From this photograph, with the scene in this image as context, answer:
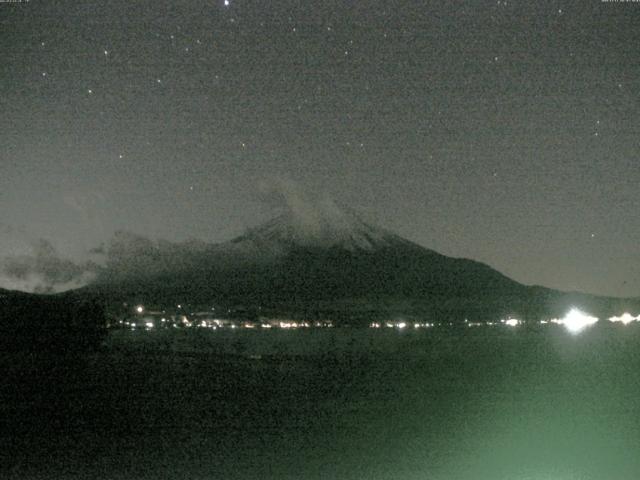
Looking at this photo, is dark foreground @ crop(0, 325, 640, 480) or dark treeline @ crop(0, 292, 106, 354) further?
dark treeline @ crop(0, 292, 106, 354)

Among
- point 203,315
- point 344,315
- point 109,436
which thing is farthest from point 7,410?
point 344,315

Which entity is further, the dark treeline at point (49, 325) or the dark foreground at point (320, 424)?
the dark treeline at point (49, 325)

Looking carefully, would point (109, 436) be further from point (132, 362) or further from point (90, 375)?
point (132, 362)

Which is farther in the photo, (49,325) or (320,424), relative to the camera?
(49,325)

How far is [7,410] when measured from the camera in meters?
18.4

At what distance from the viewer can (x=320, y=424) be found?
637 inches

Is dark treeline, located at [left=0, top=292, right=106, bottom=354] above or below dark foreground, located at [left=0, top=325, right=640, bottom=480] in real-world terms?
above

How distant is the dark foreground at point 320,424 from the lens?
11.7 meters

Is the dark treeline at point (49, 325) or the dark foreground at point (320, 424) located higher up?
the dark treeline at point (49, 325)

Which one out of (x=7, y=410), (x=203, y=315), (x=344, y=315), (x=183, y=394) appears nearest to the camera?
(x=7, y=410)

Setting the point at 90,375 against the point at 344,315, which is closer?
the point at 90,375

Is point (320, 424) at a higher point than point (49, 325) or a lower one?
lower

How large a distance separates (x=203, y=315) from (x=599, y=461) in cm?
14835

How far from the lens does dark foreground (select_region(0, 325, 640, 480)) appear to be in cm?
1173
